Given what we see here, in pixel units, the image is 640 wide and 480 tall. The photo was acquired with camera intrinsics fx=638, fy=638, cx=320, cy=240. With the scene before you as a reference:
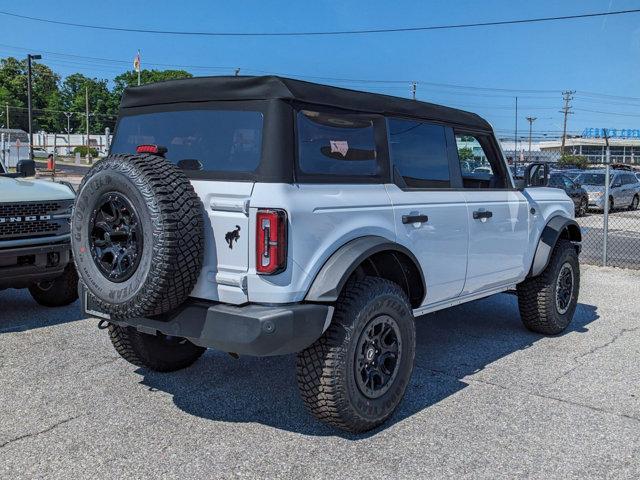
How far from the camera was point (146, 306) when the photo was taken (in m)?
3.35

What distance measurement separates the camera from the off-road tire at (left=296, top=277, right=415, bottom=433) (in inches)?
139

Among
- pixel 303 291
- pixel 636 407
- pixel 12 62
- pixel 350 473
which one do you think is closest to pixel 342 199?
pixel 303 291

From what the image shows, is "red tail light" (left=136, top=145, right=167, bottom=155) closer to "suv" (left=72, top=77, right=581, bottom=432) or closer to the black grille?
"suv" (left=72, top=77, right=581, bottom=432)

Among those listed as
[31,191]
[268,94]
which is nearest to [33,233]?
[31,191]

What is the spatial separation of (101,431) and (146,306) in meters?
0.95

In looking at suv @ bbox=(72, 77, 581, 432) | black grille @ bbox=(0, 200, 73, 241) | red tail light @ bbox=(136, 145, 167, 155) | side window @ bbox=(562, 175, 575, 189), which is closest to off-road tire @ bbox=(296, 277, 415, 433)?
suv @ bbox=(72, 77, 581, 432)

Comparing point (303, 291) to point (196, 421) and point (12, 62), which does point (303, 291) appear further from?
point (12, 62)

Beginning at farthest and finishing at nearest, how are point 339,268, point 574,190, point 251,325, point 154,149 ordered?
1. point 574,190
2. point 154,149
3. point 339,268
4. point 251,325

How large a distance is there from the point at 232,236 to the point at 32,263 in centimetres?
333

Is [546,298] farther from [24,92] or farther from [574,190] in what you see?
[24,92]

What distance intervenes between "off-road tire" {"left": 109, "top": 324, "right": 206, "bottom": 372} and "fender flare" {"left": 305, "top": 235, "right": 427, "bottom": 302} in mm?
1537

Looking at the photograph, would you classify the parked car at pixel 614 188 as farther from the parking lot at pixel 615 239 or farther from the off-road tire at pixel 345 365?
the off-road tire at pixel 345 365

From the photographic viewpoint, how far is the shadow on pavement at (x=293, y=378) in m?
4.07

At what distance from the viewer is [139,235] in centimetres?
332
